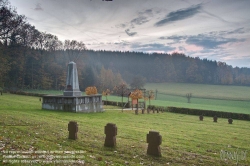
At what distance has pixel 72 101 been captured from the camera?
23.9 metres

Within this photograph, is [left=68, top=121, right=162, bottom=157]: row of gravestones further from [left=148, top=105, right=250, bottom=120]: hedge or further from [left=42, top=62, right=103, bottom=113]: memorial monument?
[left=148, top=105, right=250, bottom=120]: hedge

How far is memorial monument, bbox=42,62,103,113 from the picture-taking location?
2383 cm

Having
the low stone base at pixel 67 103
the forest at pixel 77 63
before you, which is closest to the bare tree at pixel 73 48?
the forest at pixel 77 63

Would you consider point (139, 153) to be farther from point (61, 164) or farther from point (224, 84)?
point (224, 84)

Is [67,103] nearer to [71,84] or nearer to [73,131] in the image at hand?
[71,84]

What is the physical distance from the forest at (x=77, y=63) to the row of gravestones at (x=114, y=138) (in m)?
37.5

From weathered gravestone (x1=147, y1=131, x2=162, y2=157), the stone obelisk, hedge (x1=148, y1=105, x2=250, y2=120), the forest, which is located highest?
the forest

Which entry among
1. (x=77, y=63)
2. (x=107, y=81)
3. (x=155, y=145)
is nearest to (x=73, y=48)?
(x=77, y=63)

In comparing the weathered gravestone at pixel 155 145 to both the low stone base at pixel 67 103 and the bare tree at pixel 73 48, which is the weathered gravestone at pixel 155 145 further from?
the bare tree at pixel 73 48

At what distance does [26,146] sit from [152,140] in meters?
4.82

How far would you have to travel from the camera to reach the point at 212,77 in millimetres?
113875

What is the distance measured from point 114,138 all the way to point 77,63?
69112mm

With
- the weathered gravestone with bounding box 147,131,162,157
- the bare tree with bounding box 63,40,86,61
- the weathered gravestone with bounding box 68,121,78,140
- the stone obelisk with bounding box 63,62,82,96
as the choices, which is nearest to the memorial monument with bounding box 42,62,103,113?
the stone obelisk with bounding box 63,62,82,96

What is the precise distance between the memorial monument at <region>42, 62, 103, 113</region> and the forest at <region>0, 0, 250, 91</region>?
77.9 ft
